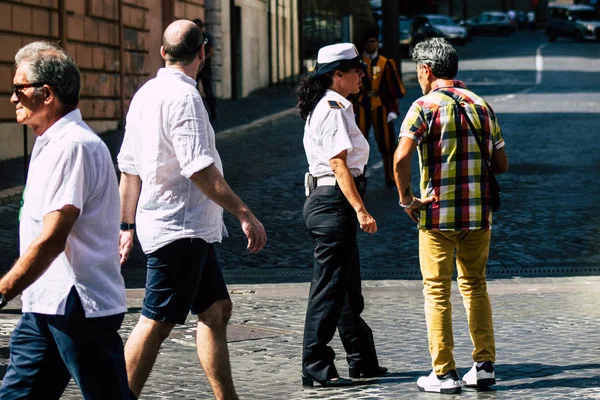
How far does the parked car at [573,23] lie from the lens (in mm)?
61812

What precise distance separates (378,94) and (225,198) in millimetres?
9349

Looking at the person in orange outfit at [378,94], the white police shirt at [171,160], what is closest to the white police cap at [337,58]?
the white police shirt at [171,160]

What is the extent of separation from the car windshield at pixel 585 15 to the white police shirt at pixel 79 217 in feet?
202

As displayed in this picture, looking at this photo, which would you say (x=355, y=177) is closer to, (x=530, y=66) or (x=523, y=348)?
(x=523, y=348)

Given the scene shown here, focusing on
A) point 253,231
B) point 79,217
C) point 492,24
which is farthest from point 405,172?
point 492,24

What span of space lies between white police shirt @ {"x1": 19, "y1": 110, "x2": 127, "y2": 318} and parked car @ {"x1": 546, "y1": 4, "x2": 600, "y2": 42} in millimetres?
59576

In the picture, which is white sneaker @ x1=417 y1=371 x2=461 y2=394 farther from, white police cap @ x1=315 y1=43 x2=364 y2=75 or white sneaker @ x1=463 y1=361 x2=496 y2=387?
white police cap @ x1=315 y1=43 x2=364 y2=75

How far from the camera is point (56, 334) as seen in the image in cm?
415

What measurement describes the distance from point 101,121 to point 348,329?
14992 millimetres

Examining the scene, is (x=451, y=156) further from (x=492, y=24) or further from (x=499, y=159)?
(x=492, y=24)

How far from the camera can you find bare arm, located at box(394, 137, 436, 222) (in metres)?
6.26

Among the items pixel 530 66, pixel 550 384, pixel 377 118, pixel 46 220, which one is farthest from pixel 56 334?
pixel 530 66

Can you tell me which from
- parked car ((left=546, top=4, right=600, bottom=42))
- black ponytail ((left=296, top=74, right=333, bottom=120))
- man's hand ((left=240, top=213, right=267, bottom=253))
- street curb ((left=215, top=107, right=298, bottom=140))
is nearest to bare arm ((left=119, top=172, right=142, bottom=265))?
man's hand ((left=240, top=213, right=267, bottom=253))

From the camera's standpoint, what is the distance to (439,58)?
637 cm
